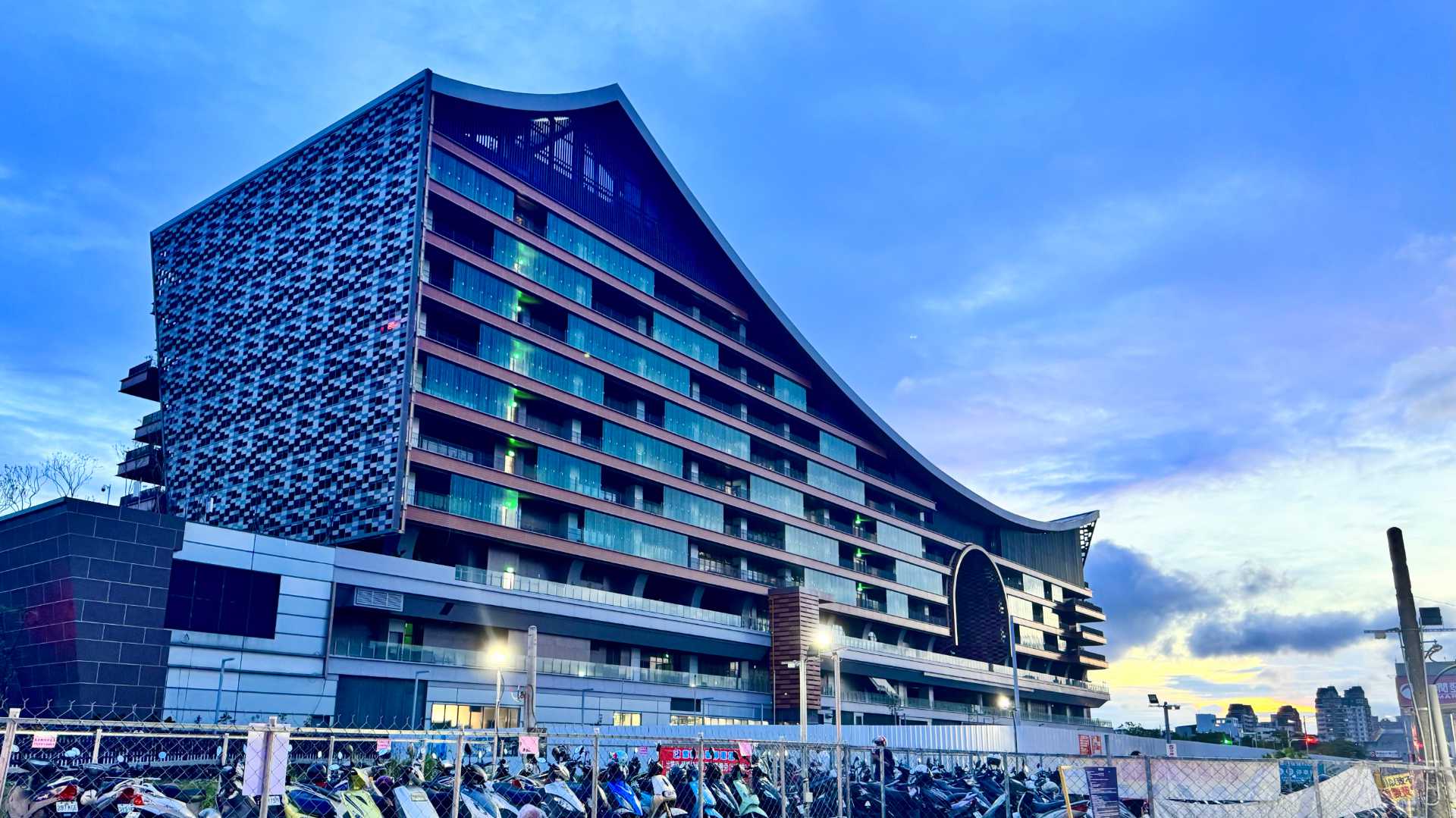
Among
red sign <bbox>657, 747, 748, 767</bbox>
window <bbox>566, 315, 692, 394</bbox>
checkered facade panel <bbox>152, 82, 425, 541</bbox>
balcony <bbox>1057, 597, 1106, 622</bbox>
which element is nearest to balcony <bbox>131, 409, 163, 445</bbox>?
checkered facade panel <bbox>152, 82, 425, 541</bbox>

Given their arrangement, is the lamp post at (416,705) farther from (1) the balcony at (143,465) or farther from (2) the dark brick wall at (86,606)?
(1) the balcony at (143,465)

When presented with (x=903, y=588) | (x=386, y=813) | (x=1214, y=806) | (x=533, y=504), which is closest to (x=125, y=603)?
(x=533, y=504)

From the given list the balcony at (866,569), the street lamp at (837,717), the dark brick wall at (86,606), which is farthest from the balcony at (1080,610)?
the dark brick wall at (86,606)

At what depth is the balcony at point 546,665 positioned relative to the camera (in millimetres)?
52906

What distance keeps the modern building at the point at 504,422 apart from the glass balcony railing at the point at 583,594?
0.59 feet

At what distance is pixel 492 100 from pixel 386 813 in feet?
179

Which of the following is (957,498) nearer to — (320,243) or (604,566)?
(604,566)

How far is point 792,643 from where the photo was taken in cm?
7600

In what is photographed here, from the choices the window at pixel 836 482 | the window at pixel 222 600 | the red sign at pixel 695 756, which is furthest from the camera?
the window at pixel 836 482

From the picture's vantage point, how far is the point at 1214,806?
13.4 m

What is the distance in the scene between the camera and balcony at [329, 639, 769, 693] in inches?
2083

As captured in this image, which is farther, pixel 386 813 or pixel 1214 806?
pixel 386 813

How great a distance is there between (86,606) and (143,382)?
155 ft

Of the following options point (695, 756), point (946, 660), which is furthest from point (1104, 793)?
point (946, 660)
